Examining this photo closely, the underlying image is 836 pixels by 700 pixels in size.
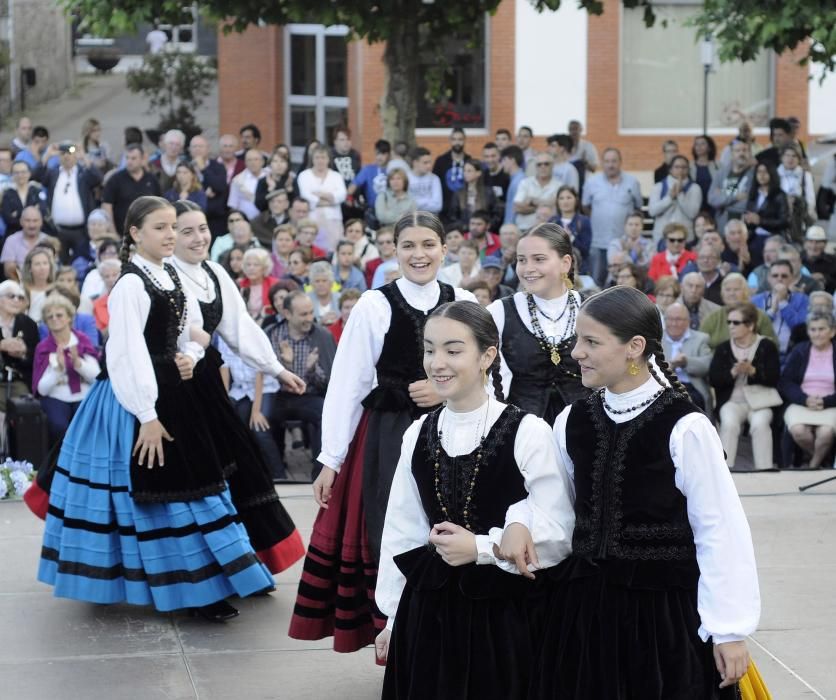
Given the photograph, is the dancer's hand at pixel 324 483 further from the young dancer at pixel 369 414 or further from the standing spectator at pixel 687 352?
the standing spectator at pixel 687 352

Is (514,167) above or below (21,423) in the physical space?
above

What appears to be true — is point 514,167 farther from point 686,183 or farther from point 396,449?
point 396,449

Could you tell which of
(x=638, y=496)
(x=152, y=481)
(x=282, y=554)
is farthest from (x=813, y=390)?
(x=638, y=496)

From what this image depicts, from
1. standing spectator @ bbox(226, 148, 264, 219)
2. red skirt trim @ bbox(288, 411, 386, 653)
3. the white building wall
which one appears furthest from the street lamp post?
red skirt trim @ bbox(288, 411, 386, 653)

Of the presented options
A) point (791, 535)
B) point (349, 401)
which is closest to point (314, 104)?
point (791, 535)

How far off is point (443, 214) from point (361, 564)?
9573mm

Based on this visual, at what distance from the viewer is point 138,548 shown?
5.91 metres

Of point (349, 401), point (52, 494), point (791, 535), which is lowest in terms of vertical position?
point (791, 535)

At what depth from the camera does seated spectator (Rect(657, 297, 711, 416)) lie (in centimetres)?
998

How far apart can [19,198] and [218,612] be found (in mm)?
8087

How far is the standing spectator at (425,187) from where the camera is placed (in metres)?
14.3

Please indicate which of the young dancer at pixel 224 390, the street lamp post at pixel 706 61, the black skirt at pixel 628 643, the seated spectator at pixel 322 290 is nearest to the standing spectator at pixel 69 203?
the seated spectator at pixel 322 290

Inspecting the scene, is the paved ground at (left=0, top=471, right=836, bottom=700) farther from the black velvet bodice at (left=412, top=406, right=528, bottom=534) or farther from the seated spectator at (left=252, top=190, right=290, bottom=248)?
the seated spectator at (left=252, top=190, right=290, bottom=248)

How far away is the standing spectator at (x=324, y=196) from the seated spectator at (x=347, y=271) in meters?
1.96
